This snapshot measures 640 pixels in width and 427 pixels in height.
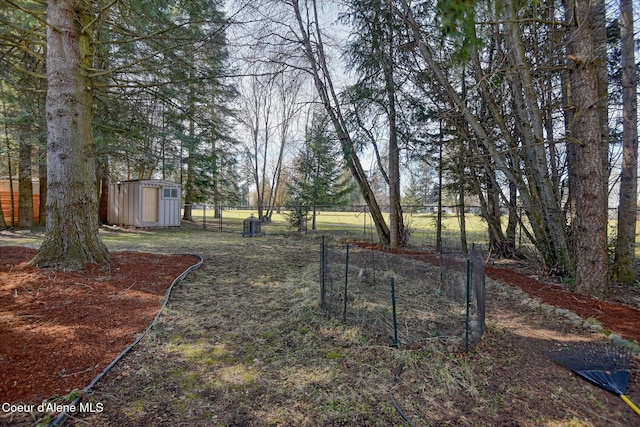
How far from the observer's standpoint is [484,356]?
8.05 feet

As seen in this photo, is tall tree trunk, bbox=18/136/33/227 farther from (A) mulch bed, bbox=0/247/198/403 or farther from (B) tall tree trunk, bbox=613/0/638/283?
(B) tall tree trunk, bbox=613/0/638/283

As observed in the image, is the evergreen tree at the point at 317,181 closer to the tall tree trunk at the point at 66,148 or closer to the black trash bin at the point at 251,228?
the black trash bin at the point at 251,228

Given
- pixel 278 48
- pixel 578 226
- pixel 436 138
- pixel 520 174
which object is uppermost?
pixel 278 48

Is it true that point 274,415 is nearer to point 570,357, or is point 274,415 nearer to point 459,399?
point 459,399

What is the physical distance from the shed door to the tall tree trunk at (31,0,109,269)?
348 inches

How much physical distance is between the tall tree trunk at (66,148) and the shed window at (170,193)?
9.40 m

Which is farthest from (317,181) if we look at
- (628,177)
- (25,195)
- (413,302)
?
(413,302)

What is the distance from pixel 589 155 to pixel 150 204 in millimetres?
13769

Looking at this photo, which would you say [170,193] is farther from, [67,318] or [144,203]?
[67,318]

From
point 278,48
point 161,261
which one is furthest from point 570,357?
point 278,48

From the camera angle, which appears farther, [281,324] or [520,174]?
[520,174]

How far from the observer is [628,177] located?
471 centimetres

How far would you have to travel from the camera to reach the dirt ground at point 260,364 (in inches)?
70.7

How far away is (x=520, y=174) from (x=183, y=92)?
7.70m
